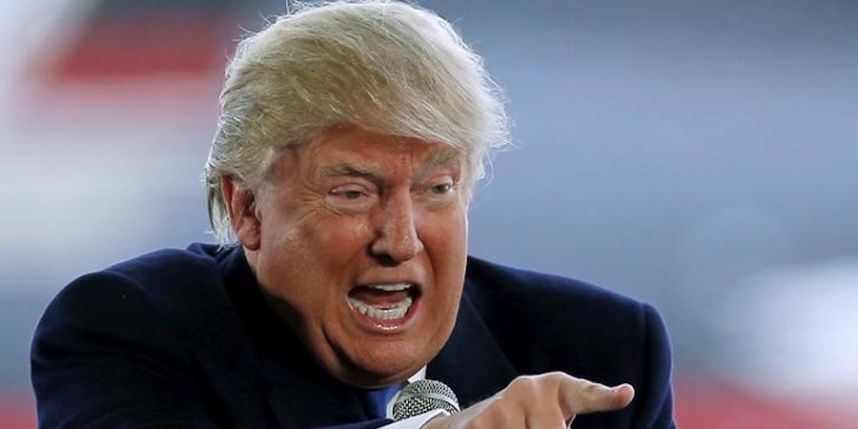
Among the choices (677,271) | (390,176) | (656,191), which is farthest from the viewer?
(656,191)

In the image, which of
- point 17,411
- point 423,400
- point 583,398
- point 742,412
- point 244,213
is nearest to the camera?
point 583,398

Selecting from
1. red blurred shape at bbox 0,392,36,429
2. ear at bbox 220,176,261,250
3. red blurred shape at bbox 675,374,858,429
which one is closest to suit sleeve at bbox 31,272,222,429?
ear at bbox 220,176,261,250

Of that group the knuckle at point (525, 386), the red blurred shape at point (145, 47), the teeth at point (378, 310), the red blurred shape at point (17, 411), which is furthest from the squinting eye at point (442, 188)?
the red blurred shape at point (145, 47)

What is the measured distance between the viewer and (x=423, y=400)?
4.60ft

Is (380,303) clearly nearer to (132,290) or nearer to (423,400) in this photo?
(423,400)

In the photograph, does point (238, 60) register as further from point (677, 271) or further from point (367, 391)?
point (677, 271)

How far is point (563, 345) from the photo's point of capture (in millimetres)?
1598

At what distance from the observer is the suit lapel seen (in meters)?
1.55

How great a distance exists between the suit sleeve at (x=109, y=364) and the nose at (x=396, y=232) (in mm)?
203

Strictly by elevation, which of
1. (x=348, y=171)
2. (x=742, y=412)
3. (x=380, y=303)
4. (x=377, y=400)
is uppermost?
(x=348, y=171)

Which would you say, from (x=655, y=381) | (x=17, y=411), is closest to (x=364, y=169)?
(x=655, y=381)

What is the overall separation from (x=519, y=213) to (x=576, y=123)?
33 cm

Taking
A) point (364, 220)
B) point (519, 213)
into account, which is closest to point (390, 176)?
point (364, 220)

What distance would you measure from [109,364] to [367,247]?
0.79 feet
